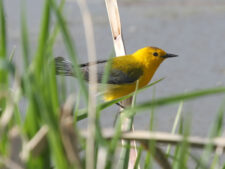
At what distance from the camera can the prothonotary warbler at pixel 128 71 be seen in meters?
2.40

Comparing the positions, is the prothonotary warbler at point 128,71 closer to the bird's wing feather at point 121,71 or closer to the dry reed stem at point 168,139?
the bird's wing feather at point 121,71

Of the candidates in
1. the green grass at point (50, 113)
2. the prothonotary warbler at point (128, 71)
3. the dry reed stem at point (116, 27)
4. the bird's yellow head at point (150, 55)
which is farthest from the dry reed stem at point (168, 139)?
the bird's yellow head at point (150, 55)

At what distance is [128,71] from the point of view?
2.55 meters

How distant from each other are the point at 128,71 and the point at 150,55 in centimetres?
19

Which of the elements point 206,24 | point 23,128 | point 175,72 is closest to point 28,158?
point 23,128

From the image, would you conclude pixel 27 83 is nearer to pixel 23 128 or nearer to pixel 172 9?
pixel 23 128

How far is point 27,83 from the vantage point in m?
0.71

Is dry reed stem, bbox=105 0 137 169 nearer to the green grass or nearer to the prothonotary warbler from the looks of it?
the prothonotary warbler

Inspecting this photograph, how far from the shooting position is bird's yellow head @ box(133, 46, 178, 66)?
8.68ft

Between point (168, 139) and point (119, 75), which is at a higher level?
point (168, 139)

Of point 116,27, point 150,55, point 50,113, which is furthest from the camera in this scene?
point 150,55

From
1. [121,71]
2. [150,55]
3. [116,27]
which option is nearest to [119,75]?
[121,71]

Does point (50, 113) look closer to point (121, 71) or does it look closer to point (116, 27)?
point (116, 27)

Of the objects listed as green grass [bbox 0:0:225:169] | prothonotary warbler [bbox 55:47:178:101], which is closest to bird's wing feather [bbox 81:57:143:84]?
prothonotary warbler [bbox 55:47:178:101]
